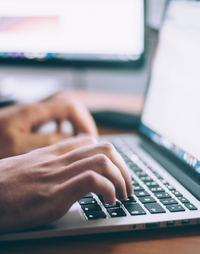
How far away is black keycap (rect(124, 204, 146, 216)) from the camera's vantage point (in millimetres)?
302

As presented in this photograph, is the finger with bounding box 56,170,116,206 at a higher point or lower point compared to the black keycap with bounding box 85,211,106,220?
higher

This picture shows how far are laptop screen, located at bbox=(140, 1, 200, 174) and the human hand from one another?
0.14 meters

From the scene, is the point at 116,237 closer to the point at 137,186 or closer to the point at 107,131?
the point at 137,186

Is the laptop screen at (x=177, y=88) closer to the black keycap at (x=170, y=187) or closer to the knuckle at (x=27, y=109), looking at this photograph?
the black keycap at (x=170, y=187)

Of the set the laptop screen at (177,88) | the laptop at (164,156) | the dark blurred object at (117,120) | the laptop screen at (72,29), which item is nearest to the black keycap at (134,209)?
the laptop at (164,156)

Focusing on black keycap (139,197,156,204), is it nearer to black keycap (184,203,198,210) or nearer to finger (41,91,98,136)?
black keycap (184,203,198,210)

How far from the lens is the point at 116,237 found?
0.29 metres

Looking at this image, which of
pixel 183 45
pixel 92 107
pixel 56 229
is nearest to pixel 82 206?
pixel 56 229

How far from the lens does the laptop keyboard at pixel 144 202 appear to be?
303 millimetres

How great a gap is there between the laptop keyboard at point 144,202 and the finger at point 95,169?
0.03 m

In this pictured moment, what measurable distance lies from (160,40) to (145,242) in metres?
0.42

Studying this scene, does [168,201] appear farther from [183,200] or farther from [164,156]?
[164,156]

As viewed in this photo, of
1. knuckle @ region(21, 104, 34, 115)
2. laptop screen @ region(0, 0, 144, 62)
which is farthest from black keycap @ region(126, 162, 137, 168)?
laptop screen @ region(0, 0, 144, 62)

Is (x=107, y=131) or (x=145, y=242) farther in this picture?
(x=107, y=131)
